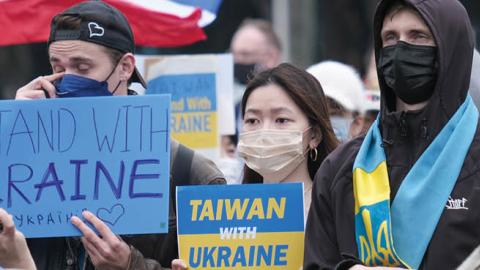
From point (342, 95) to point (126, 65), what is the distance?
2732 millimetres

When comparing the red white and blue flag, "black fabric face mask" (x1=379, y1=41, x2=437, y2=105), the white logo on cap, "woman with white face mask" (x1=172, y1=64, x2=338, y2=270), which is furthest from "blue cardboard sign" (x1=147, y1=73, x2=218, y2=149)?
"black fabric face mask" (x1=379, y1=41, x2=437, y2=105)

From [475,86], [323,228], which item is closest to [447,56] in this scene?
[323,228]

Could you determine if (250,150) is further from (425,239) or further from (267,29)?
(267,29)

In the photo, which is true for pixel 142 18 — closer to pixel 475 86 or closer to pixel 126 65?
pixel 126 65

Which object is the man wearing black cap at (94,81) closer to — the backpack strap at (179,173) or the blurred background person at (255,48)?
the backpack strap at (179,173)

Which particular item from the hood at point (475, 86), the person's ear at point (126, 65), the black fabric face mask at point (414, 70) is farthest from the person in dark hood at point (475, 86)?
the person's ear at point (126, 65)

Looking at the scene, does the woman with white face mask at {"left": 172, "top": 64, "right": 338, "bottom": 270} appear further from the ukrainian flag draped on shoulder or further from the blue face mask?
the ukrainian flag draped on shoulder

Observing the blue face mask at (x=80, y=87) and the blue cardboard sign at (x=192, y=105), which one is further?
the blue cardboard sign at (x=192, y=105)

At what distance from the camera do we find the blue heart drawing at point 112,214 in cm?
516

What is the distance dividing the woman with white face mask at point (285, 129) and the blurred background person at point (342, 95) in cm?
172

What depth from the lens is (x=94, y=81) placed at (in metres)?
5.49

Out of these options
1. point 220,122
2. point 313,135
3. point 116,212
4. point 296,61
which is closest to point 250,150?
point 313,135

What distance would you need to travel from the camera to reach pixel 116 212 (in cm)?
517

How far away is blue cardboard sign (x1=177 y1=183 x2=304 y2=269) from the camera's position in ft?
17.0
